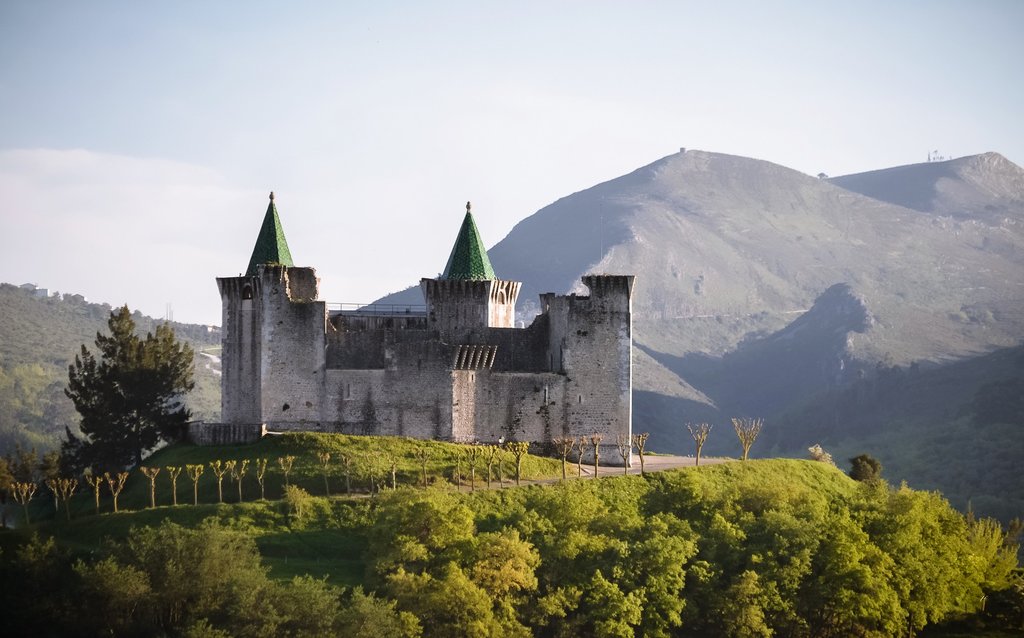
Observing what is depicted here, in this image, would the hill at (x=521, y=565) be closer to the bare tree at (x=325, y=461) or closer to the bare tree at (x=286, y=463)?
the bare tree at (x=286, y=463)

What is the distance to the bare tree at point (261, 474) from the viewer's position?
67.8m

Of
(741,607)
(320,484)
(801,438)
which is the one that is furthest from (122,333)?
(801,438)

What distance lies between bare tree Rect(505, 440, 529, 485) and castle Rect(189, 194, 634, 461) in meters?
0.50

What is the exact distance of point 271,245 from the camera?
76.6 m

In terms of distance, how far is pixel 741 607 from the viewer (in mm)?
62688

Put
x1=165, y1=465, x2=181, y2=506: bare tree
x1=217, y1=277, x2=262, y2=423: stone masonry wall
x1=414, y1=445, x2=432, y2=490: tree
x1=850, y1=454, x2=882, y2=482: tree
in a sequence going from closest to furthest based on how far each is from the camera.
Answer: x1=165, y1=465, x2=181, y2=506: bare tree → x1=414, y1=445, x2=432, y2=490: tree → x1=217, y1=277, x2=262, y2=423: stone masonry wall → x1=850, y1=454, x2=882, y2=482: tree

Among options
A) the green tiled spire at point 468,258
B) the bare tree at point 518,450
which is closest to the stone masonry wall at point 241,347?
the green tiled spire at point 468,258

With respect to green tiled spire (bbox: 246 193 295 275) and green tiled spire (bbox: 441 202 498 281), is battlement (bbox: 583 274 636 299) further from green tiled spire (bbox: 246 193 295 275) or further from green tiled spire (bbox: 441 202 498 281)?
green tiled spire (bbox: 246 193 295 275)

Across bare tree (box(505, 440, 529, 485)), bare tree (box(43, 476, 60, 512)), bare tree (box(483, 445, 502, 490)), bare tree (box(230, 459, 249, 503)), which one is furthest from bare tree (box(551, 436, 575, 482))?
bare tree (box(43, 476, 60, 512))

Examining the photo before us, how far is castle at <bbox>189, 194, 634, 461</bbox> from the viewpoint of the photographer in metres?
74.2

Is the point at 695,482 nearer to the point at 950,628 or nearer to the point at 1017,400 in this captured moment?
the point at 950,628

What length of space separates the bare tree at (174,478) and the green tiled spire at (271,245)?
10.8m

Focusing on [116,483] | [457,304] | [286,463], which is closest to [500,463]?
[457,304]

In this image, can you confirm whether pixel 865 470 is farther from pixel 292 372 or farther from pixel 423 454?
pixel 292 372
